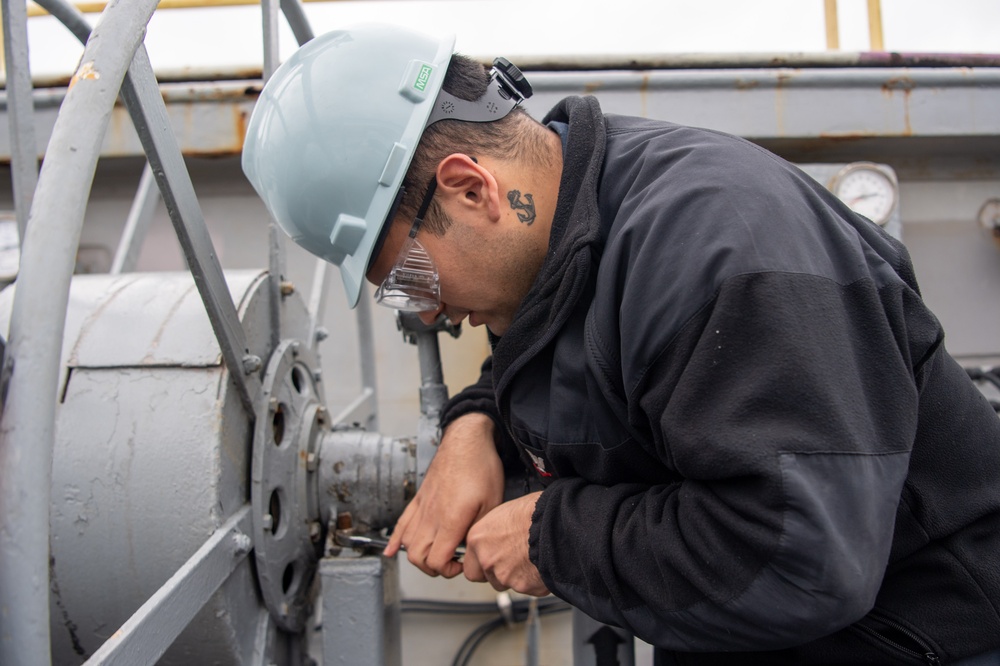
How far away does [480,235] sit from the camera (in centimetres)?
92

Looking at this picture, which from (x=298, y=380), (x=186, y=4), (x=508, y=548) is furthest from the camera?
(x=186, y=4)

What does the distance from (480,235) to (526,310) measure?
123 mm

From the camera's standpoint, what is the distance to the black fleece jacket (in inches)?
24.8

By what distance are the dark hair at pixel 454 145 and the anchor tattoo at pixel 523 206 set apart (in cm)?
5

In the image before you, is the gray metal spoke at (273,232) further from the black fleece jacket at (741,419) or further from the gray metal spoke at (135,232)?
the gray metal spoke at (135,232)

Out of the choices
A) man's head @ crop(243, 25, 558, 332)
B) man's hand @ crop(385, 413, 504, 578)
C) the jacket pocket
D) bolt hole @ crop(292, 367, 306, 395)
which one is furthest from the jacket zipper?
bolt hole @ crop(292, 367, 306, 395)

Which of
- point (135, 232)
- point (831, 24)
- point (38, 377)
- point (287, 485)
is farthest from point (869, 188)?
point (38, 377)

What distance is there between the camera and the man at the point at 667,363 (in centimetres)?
64

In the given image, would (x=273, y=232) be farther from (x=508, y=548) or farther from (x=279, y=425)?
(x=508, y=548)

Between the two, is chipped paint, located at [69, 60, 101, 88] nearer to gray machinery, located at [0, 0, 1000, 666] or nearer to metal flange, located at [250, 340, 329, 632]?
gray machinery, located at [0, 0, 1000, 666]

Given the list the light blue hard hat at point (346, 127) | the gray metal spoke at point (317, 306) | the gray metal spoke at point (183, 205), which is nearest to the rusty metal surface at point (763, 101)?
the gray metal spoke at point (317, 306)

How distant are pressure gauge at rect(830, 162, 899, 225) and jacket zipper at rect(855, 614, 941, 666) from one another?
158 cm

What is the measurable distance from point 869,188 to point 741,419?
1.83 m

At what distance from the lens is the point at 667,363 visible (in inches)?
27.5
